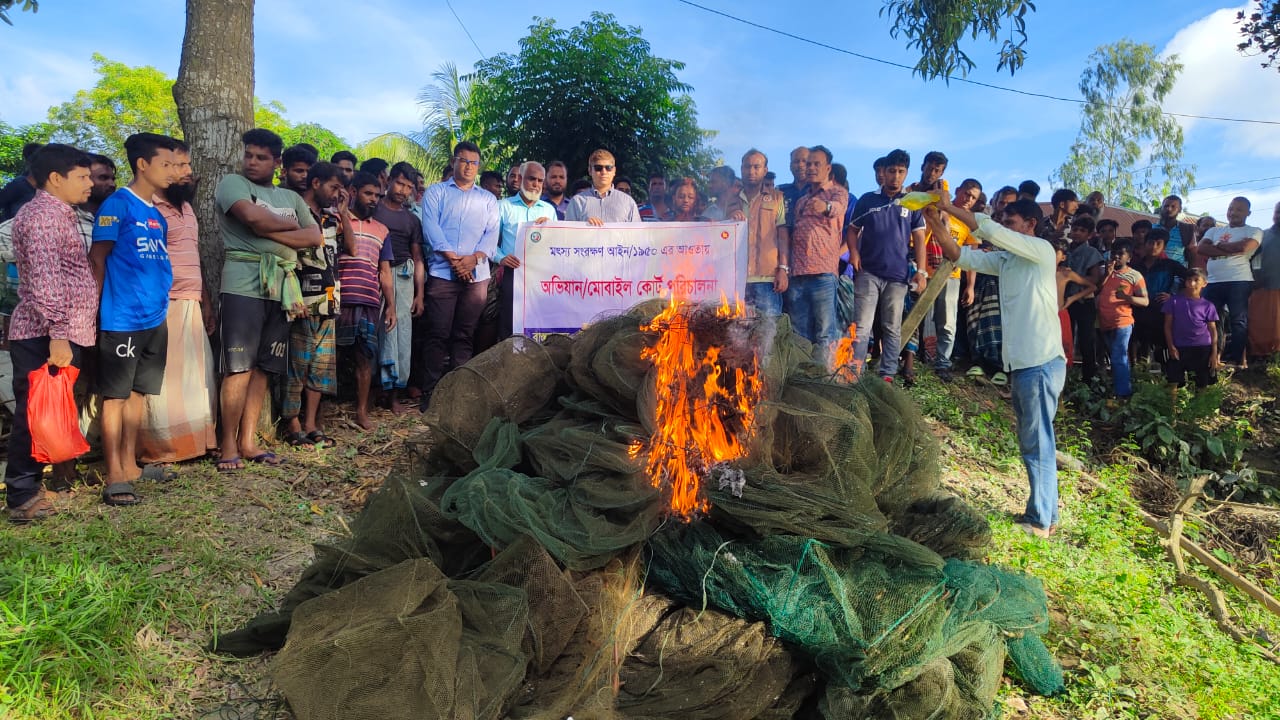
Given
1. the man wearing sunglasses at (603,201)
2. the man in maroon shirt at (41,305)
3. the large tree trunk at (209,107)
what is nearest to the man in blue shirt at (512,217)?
the man wearing sunglasses at (603,201)

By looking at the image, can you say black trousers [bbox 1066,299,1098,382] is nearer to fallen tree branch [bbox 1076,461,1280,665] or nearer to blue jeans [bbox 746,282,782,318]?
fallen tree branch [bbox 1076,461,1280,665]

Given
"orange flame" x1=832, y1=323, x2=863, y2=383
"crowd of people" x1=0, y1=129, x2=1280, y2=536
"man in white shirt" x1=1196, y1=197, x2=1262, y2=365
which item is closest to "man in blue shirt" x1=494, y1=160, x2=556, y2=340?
"crowd of people" x1=0, y1=129, x2=1280, y2=536

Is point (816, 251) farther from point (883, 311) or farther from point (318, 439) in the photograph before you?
point (318, 439)

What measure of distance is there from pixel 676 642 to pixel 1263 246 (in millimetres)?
11936

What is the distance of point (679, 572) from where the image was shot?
3.49m

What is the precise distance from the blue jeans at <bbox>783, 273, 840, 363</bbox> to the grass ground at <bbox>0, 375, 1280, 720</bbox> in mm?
1901

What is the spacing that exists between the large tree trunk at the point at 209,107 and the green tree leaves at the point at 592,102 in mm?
6507

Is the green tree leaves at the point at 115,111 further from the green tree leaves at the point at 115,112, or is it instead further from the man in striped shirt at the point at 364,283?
the man in striped shirt at the point at 364,283

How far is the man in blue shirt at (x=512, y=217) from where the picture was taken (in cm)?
746

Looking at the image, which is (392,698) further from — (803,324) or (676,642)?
(803,324)

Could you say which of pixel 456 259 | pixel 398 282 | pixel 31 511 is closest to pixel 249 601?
pixel 31 511

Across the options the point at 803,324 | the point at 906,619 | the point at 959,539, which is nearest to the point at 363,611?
the point at 906,619

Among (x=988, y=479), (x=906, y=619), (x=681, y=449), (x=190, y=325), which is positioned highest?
(x=190, y=325)

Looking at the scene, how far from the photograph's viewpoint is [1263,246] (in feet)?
35.0
